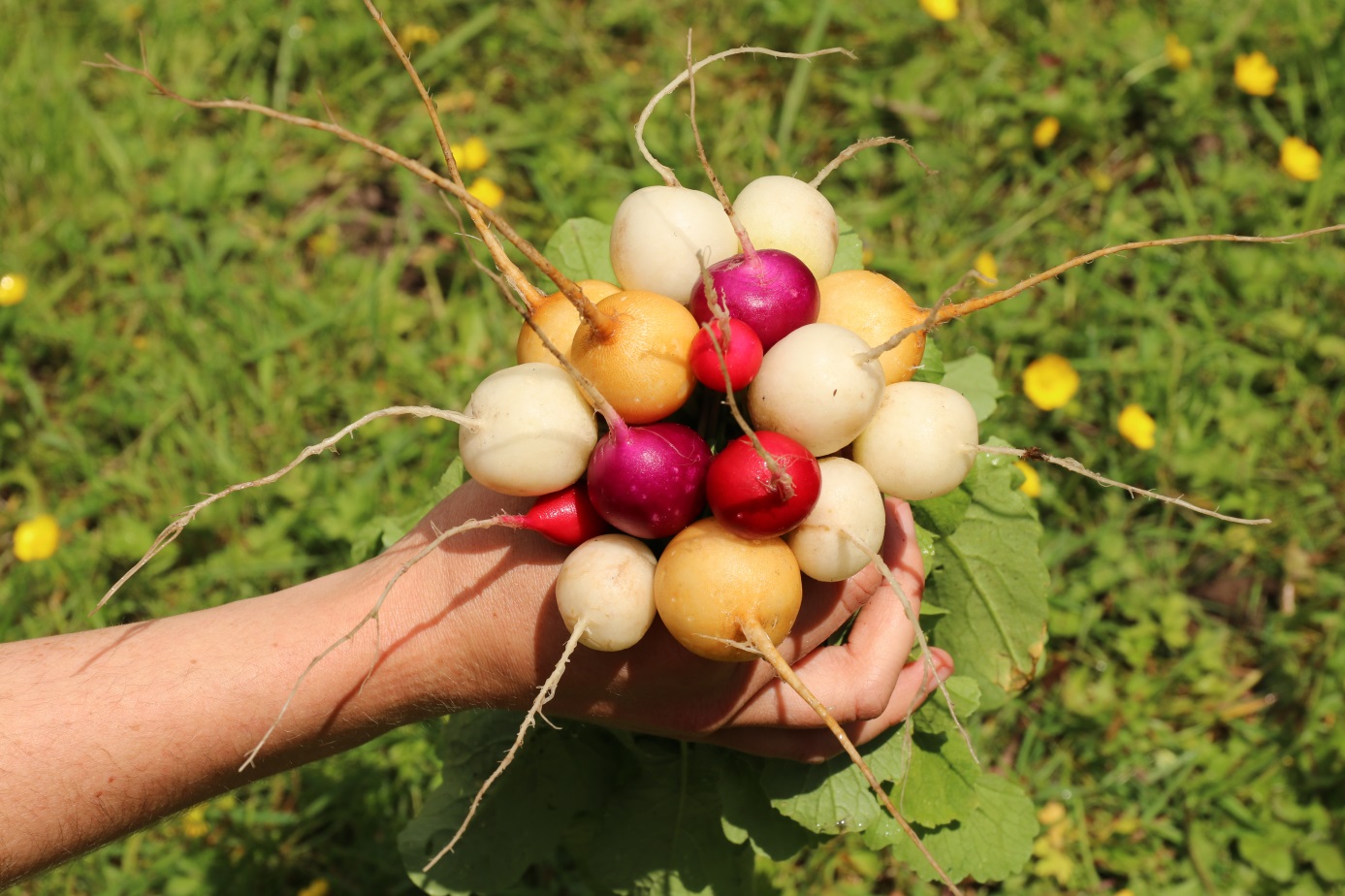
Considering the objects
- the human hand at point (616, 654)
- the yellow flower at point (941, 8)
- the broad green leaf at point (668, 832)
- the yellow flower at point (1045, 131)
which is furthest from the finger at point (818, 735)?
the yellow flower at point (941, 8)

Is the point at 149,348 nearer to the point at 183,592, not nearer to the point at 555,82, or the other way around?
the point at 183,592

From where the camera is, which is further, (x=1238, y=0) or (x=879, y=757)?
(x=1238, y=0)

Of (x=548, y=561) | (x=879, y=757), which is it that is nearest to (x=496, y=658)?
(x=548, y=561)

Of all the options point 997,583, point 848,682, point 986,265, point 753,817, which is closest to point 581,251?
point 848,682

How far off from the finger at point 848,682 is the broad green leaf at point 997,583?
533 mm

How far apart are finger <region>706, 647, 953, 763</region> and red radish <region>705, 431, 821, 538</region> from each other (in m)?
0.64

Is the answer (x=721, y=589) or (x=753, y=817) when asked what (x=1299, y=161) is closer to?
→ (x=753, y=817)

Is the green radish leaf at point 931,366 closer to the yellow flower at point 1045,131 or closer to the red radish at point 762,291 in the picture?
the red radish at point 762,291

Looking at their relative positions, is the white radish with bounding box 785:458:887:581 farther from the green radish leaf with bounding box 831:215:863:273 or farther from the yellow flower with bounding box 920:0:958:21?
the yellow flower with bounding box 920:0:958:21

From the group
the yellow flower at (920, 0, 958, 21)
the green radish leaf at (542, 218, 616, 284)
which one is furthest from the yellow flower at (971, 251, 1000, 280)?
the green radish leaf at (542, 218, 616, 284)

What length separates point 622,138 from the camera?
454cm

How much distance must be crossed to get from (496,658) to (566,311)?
0.73 meters

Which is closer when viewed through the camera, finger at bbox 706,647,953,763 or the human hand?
the human hand

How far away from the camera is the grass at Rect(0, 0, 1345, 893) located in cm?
347
